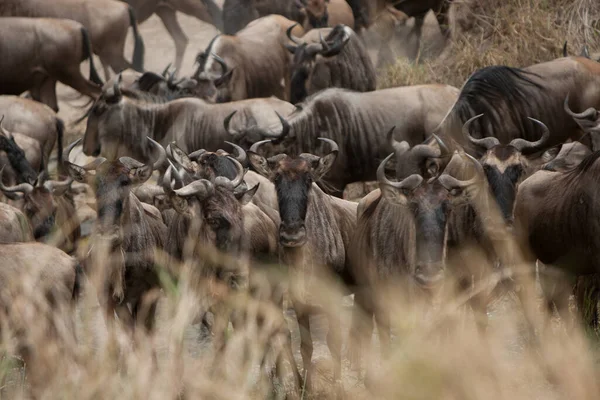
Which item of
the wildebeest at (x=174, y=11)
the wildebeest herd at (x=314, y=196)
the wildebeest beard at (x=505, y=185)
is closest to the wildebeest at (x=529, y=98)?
the wildebeest herd at (x=314, y=196)

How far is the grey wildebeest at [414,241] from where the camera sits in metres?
6.32

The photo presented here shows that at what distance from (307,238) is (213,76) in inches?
249

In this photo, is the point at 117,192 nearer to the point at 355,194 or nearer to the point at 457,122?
the point at 457,122

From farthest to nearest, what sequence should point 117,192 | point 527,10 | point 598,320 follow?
point 527,10 < point 598,320 < point 117,192

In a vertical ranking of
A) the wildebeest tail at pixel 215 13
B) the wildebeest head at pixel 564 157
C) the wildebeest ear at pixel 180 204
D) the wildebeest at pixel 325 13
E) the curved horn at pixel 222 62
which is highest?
the wildebeest ear at pixel 180 204

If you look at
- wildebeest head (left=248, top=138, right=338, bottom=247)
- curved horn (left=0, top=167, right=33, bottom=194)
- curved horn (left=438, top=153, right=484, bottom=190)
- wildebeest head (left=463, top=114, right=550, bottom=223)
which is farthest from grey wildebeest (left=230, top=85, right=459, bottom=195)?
curved horn (left=438, top=153, right=484, bottom=190)

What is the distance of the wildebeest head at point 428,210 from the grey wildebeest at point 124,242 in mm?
1547

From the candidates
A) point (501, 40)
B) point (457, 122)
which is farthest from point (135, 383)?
point (501, 40)

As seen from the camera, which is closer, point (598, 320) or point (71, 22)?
point (598, 320)

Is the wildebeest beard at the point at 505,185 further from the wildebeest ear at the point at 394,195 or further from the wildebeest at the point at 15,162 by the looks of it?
the wildebeest at the point at 15,162

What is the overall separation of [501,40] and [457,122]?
449cm

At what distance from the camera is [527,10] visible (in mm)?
13664

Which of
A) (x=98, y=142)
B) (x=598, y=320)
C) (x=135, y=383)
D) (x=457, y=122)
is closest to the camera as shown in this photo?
(x=135, y=383)

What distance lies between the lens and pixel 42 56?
13742 millimetres
